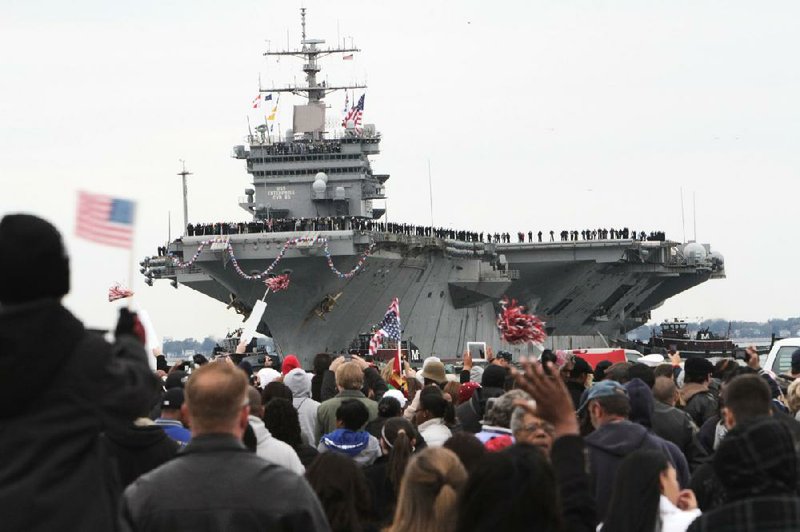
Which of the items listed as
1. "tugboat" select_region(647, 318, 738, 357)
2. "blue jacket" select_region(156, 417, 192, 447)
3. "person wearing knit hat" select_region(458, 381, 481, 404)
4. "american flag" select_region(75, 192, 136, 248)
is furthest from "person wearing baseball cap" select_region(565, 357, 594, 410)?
"tugboat" select_region(647, 318, 738, 357)

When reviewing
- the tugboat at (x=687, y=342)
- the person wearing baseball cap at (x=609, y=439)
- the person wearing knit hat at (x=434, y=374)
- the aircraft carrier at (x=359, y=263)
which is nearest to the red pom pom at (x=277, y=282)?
the aircraft carrier at (x=359, y=263)

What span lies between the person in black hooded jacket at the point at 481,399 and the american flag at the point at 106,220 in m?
4.76

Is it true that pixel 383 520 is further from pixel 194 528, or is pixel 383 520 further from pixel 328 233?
pixel 328 233

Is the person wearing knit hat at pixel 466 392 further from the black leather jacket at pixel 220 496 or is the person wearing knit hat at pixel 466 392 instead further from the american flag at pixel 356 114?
the american flag at pixel 356 114

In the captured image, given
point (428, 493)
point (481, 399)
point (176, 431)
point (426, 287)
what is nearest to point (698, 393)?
point (481, 399)

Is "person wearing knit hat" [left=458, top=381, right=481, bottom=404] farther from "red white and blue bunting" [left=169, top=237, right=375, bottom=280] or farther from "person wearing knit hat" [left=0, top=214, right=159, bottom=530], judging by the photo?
"red white and blue bunting" [left=169, top=237, right=375, bottom=280]

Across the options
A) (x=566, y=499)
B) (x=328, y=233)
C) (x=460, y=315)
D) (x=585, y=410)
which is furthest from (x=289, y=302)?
(x=566, y=499)

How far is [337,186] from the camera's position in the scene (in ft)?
176

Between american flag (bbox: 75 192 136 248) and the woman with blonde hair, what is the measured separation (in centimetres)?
122

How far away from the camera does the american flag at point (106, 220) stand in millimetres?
5062

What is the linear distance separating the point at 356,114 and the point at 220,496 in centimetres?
5203

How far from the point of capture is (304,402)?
10859 mm

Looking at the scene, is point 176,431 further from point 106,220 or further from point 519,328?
point 519,328

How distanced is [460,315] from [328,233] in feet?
41.1
